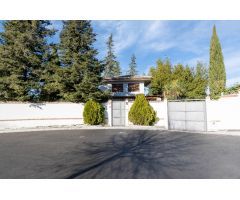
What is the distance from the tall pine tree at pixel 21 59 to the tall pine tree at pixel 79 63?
81.7 inches

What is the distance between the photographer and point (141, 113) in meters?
15.8

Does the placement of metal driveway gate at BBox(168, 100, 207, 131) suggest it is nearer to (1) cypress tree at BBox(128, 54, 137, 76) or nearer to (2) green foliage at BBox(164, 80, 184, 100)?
(2) green foliage at BBox(164, 80, 184, 100)

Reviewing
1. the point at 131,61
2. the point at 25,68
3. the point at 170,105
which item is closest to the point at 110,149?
the point at 170,105

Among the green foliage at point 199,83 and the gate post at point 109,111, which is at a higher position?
the green foliage at point 199,83

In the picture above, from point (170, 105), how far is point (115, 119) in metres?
4.92

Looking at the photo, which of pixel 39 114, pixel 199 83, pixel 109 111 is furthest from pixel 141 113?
pixel 199 83

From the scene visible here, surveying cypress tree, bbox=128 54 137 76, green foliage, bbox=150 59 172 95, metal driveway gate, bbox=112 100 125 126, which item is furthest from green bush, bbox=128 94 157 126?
cypress tree, bbox=128 54 137 76

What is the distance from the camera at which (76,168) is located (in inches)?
214

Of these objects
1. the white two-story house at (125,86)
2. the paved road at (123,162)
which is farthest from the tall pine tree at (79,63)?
the paved road at (123,162)

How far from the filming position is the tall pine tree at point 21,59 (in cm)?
1576

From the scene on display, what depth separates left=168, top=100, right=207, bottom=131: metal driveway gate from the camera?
1297 centimetres

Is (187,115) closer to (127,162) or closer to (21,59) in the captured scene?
(127,162)

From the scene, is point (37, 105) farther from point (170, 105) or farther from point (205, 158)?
point (205, 158)

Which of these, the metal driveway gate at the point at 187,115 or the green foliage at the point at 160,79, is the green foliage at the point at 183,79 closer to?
the green foliage at the point at 160,79
